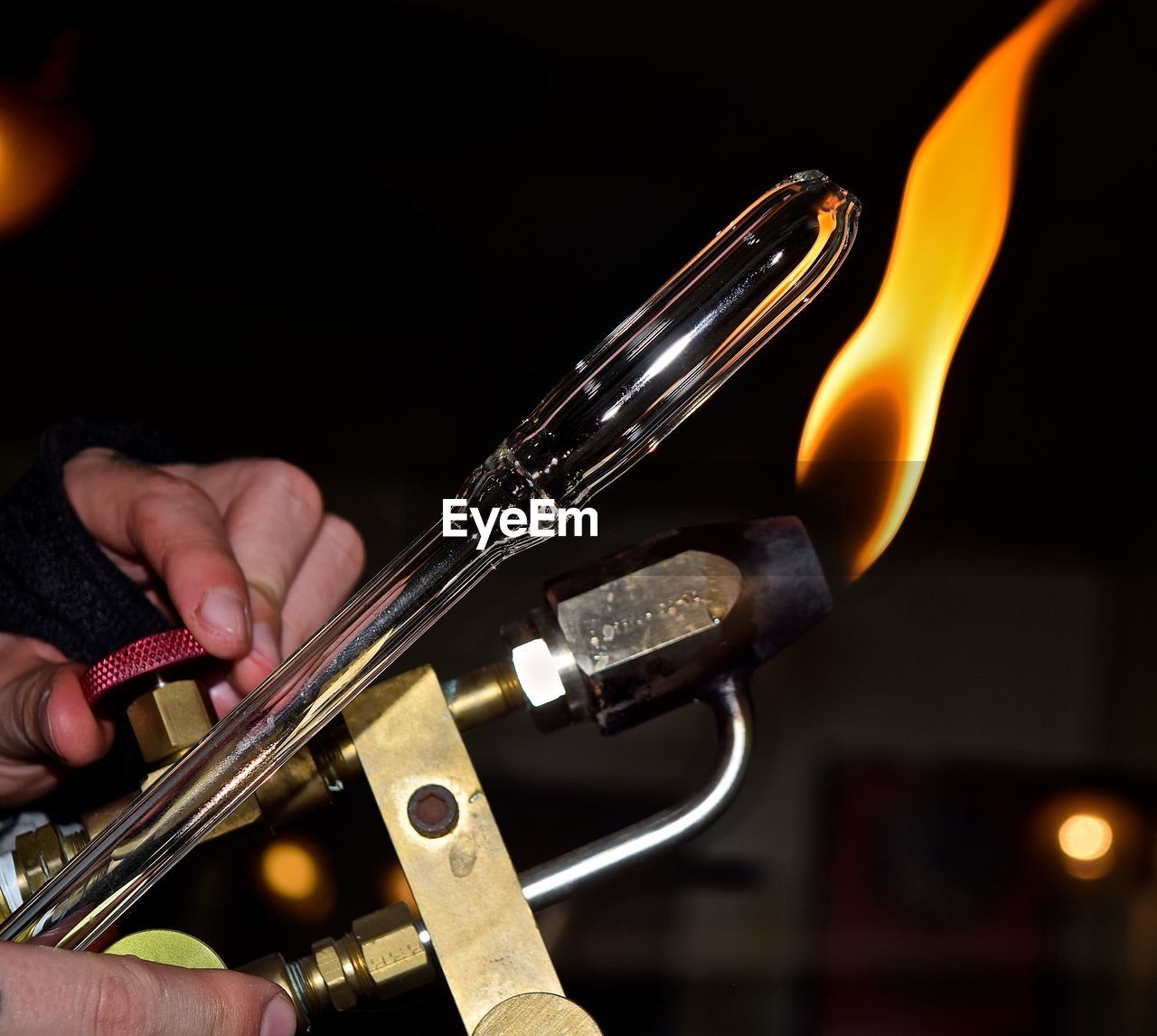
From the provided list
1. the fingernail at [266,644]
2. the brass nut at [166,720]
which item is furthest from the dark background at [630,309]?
the brass nut at [166,720]

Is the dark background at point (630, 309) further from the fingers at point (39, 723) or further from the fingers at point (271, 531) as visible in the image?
the fingers at point (39, 723)

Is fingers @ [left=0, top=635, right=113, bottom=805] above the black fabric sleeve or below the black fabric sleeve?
below

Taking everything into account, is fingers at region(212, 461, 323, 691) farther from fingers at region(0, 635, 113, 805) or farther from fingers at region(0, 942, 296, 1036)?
fingers at region(0, 942, 296, 1036)

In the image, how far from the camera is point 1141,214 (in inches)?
35.4

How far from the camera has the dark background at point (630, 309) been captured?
922mm

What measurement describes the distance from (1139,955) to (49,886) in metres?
1.09

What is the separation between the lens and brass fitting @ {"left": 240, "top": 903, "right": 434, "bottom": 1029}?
34cm

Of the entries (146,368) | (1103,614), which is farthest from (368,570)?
(1103,614)

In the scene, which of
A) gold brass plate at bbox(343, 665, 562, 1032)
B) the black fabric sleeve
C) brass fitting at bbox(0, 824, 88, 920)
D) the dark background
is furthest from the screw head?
the dark background

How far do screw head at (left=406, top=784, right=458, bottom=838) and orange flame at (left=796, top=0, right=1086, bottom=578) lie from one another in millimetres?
167

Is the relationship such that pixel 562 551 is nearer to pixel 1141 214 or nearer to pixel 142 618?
pixel 142 618

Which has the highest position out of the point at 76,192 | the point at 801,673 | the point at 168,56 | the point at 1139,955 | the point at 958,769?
the point at 168,56

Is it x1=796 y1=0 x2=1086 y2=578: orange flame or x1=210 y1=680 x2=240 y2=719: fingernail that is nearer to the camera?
x1=796 y1=0 x2=1086 y2=578: orange flame

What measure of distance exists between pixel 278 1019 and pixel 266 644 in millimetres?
219
